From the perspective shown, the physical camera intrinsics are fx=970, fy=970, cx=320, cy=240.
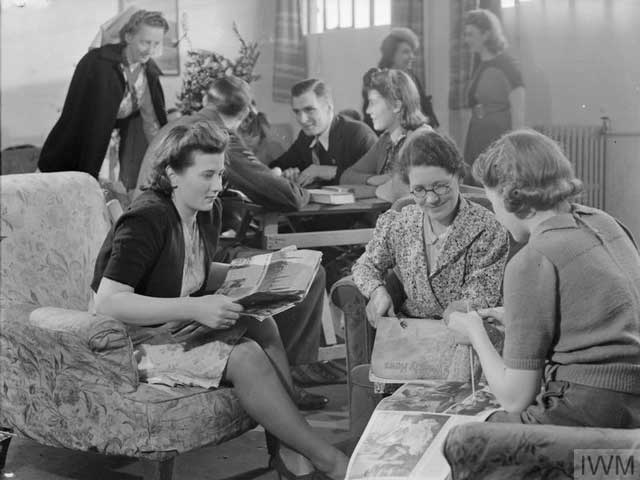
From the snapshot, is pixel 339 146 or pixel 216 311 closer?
pixel 216 311

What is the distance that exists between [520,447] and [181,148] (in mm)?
1610

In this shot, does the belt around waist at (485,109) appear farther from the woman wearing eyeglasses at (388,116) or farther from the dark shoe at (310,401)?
the dark shoe at (310,401)

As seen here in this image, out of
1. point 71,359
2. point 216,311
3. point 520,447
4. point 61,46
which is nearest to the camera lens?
point 520,447

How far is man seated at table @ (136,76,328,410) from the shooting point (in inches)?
152

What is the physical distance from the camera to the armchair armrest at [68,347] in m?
2.78

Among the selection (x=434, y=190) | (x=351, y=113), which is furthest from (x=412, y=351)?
(x=351, y=113)

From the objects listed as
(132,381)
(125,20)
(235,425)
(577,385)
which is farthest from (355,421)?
(125,20)

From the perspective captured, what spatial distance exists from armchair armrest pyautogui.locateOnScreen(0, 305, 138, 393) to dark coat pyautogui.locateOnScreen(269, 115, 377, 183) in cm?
180

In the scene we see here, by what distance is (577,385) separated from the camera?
6.37ft

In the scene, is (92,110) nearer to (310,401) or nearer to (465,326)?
(310,401)

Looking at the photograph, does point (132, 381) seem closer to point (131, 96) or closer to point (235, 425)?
point (235, 425)

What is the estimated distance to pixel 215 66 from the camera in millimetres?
4551

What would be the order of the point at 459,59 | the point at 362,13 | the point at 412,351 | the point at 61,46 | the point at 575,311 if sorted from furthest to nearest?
the point at 61,46
the point at 362,13
the point at 459,59
the point at 412,351
the point at 575,311

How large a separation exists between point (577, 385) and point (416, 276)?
997mm
